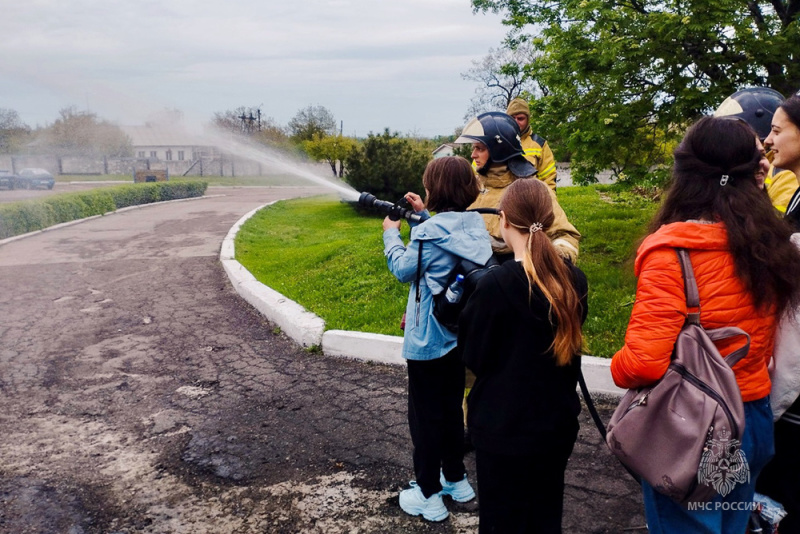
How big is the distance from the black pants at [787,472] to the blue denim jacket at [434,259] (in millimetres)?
1398

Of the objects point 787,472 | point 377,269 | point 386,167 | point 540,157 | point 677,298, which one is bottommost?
point 377,269

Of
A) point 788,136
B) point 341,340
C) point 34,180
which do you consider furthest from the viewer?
point 34,180

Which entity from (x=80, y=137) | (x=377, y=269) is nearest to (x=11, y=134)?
(x=80, y=137)

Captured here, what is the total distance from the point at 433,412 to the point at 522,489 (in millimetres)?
865

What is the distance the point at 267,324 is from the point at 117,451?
303 cm

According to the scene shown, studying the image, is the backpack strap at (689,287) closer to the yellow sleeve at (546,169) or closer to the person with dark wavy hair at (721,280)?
the person with dark wavy hair at (721,280)

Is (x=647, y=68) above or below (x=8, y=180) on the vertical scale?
above

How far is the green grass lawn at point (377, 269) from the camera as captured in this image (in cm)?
612

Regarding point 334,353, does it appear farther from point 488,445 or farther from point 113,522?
point 488,445

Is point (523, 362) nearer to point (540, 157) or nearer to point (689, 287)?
point (689, 287)

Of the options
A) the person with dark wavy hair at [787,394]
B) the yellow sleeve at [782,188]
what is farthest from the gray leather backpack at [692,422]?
the yellow sleeve at [782,188]

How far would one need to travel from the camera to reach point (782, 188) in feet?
9.44

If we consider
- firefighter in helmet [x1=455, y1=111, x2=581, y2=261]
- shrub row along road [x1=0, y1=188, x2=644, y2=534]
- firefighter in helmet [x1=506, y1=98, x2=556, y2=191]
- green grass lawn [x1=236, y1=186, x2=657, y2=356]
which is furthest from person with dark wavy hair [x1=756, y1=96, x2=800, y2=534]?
firefighter in helmet [x1=506, y1=98, x2=556, y2=191]

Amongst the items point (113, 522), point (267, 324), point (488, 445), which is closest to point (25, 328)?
point (267, 324)
